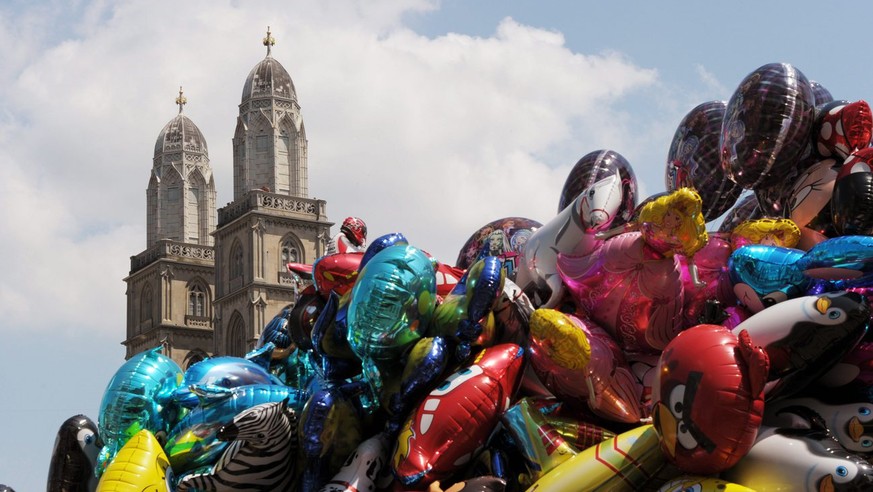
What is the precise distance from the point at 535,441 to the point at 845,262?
66.8 inches

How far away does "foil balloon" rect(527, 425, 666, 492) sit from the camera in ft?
20.8

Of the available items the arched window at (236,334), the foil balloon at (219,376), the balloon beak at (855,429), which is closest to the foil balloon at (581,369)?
the balloon beak at (855,429)

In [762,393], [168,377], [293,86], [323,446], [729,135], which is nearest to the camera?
[762,393]

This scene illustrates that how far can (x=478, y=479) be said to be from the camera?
6.92 meters

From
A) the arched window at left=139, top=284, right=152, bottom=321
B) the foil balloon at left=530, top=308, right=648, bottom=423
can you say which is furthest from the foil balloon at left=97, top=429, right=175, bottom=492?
the arched window at left=139, top=284, right=152, bottom=321

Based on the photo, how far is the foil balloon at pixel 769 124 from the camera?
793 cm

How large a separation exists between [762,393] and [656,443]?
22.6 inches

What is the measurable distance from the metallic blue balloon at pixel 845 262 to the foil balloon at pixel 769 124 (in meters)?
1.44

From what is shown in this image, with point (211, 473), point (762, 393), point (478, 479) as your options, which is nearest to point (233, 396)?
point (211, 473)

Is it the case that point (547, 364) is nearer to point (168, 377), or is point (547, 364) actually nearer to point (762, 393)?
point (762, 393)

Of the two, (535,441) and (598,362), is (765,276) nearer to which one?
(598,362)

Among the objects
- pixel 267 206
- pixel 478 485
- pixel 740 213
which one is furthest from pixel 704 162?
pixel 267 206

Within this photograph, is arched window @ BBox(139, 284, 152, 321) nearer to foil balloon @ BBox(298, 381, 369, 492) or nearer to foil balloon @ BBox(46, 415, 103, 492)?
foil balloon @ BBox(46, 415, 103, 492)

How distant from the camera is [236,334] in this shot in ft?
222
